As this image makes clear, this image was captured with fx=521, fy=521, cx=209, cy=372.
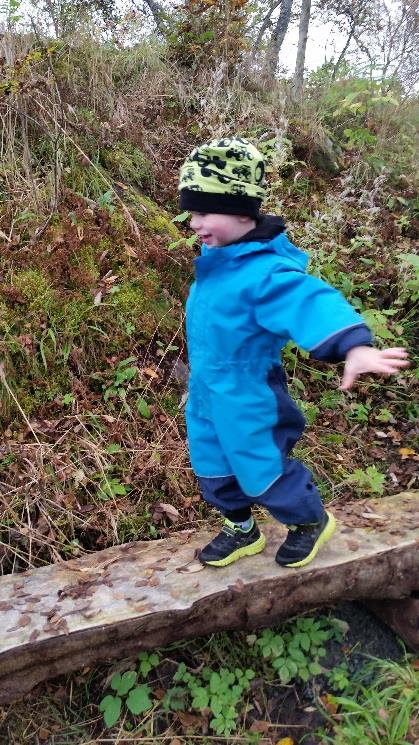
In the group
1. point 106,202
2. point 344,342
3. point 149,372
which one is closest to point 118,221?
point 106,202

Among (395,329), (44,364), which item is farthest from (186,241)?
(395,329)

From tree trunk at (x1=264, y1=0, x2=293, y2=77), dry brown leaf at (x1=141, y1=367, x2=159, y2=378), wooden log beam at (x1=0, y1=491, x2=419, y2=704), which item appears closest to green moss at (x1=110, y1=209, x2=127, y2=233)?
dry brown leaf at (x1=141, y1=367, x2=159, y2=378)

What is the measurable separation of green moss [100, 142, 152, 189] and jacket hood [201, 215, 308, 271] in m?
3.12

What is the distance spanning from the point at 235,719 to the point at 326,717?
0.42m

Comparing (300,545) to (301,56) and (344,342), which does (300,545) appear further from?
(301,56)

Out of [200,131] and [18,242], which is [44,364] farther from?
[200,131]

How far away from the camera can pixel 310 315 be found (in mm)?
1742

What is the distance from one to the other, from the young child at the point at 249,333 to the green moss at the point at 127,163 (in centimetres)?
297

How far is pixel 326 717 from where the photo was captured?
242 centimetres

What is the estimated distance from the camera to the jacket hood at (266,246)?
1.95m

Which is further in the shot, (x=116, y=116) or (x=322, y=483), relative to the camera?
(x=116, y=116)

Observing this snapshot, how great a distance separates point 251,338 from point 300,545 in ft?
3.79

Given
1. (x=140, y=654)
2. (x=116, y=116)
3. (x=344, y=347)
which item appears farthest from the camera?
(x=116, y=116)

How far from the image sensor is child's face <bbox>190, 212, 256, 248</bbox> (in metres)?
1.99
